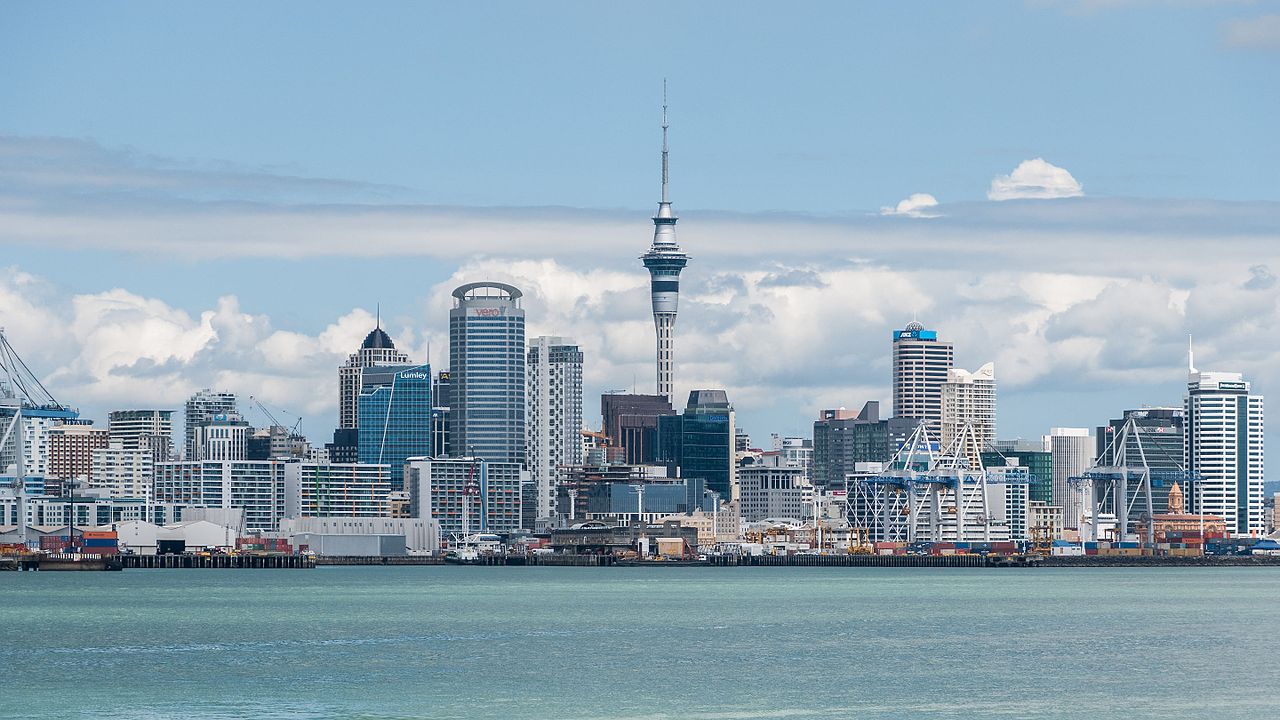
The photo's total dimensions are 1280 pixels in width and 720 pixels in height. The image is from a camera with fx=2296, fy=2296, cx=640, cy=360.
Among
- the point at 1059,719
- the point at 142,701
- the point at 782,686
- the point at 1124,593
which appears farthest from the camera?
the point at 1124,593

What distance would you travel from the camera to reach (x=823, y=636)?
285 ft

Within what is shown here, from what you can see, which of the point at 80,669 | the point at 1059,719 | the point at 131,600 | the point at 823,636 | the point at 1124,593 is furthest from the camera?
the point at 1124,593

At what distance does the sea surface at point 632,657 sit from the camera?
59.7 meters

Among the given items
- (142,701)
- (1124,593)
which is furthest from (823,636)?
(1124,593)

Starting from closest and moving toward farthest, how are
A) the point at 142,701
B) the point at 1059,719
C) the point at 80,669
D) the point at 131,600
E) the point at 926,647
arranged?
the point at 1059,719 → the point at 142,701 → the point at 80,669 → the point at 926,647 → the point at 131,600

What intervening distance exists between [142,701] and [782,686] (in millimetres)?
17610

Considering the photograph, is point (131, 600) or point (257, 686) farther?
point (131, 600)

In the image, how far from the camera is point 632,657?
7494 cm

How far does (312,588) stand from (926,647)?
7696 cm

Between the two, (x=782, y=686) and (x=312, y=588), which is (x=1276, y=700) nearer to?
(x=782, y=686)

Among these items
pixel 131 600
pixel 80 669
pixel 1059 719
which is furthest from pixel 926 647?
pixel 131 600

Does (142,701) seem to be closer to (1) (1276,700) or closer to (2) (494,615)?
(1) (1276,700)

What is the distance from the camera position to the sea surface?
196 ft

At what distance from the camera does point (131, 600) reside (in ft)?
407
